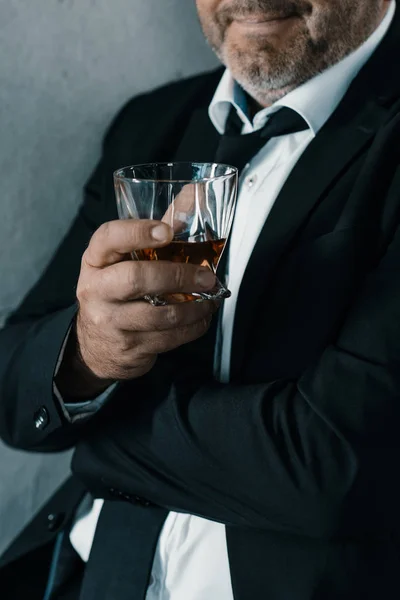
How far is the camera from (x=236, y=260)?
149 centimetres

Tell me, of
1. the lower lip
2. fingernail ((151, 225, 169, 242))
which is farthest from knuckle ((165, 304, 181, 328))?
the lower lip

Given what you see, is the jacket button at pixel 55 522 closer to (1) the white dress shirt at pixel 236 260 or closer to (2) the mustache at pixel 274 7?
(1) the white dress shirt at pixel 236 260

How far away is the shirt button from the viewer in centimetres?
153

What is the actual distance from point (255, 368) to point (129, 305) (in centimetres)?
33

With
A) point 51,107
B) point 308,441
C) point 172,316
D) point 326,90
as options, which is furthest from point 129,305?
point 51,107

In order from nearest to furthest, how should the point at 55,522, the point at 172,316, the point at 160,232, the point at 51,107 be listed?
1. the point at 160,232
2. the point at 172,316
3. the point at 55,522
4. the point at 51,107

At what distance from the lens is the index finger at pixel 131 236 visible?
1019 mm

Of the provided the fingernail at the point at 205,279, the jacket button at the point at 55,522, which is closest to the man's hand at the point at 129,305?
the fingernail at the point at 205,279

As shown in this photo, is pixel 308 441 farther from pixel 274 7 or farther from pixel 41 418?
pixel 274 7

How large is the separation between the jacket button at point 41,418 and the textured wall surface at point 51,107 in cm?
39

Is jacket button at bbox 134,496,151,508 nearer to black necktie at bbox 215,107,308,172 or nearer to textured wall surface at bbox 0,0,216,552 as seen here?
textured wall surface at bbox 0,0,216,552

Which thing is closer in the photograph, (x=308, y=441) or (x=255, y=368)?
(x=308, y=441)

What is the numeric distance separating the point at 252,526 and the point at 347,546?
151 mm

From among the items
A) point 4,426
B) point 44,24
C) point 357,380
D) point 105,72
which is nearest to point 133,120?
point 105,72
